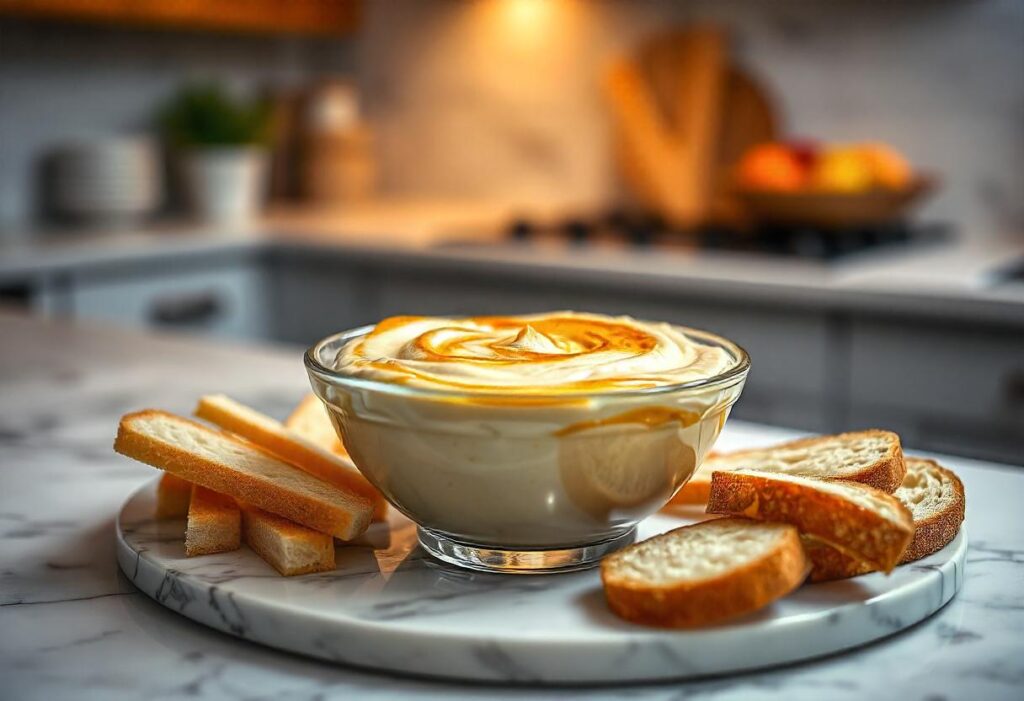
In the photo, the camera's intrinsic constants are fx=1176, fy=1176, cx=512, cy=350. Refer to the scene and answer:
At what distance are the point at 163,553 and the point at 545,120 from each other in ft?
9.22

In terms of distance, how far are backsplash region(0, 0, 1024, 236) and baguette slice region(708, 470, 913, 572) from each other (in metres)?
2.20

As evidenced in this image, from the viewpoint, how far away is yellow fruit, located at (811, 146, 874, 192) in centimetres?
251

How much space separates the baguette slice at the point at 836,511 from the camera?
0.67 meters

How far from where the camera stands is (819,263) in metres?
2.23

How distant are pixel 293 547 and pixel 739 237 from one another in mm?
1968

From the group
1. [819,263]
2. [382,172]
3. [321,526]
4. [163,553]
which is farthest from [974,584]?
[382,172]

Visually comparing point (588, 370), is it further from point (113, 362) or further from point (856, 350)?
point (856, 350)

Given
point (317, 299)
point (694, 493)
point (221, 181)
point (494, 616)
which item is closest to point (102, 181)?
point (221, 181)

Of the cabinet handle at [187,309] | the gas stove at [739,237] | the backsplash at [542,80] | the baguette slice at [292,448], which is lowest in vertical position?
the cabinet handle at [187,309]

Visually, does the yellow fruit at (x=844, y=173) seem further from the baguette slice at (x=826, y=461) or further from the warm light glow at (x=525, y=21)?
the baguette slice at (x=826, y=461)

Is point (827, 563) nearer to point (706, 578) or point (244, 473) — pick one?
point (706, 578)

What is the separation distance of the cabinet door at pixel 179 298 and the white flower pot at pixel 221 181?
0.35 metres

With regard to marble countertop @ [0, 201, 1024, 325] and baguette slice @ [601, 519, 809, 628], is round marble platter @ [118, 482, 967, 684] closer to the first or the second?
baguette slice @ [601, 519, 809, 628]

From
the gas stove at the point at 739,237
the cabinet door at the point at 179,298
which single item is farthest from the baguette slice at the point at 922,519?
the cabinet door at the point at 179,298
